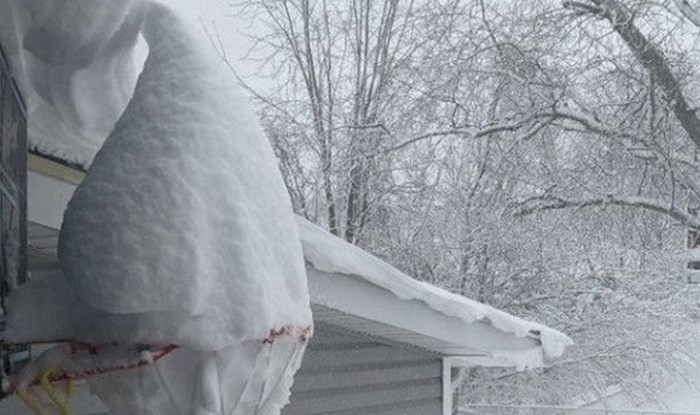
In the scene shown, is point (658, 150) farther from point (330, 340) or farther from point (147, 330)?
point (147, 330)

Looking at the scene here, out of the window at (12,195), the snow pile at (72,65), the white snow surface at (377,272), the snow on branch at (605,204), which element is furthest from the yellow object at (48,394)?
the snow on branch at (605,204)

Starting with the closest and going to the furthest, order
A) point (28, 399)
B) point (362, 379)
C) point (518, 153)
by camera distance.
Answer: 1. point (28, 399)
2. point (362, 379)
3. point (518, 153)

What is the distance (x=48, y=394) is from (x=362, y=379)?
385cm

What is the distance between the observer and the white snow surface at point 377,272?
2.90 meters

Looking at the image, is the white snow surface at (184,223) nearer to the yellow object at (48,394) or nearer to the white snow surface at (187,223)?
the white snow surface at (187,223)

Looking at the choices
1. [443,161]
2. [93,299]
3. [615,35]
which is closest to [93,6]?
[93,299]

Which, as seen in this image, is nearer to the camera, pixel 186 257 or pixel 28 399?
pixel 186 257

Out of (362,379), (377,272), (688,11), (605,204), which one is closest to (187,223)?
(377,272)

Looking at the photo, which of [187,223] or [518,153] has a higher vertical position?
[187,223]

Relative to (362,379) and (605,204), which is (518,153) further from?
(362,379)

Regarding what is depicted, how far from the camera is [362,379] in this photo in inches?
209

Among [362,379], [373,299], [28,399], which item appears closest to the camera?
[28,399]

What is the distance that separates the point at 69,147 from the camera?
2.11m

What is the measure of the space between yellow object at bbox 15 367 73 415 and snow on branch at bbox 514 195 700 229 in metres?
8.30
